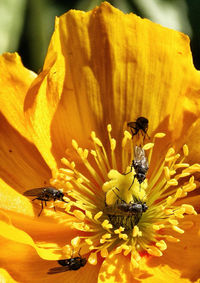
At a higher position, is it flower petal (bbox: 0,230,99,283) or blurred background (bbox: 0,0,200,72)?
blurred background (bbox: 0,0,200,72)

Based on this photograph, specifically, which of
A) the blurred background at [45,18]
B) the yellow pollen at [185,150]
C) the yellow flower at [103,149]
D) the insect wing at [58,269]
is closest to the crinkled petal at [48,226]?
the yellow flower at [103,149]

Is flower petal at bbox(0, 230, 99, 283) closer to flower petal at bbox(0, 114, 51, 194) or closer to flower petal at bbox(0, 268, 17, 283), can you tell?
flower petal at bbox(0, 268, 17, 283)

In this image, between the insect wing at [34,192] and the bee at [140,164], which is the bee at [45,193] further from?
the bee at [140,164]

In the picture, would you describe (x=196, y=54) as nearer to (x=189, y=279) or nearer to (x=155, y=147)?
(x=155, y=147)

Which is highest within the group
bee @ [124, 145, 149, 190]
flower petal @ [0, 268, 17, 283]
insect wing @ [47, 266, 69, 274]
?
bee @ [124, 145, 149, 190]

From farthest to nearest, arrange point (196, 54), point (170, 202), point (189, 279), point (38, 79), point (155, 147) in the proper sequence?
1. point (196, 54)
2. point (155, 147)
3. point (170, 202)
4. point (38, 79)
5. point (189, 279)

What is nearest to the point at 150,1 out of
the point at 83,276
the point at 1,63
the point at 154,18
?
the point at 154,18

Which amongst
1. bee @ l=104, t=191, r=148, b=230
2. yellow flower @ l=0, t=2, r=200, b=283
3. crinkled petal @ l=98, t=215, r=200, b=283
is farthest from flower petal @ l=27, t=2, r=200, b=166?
crinkled petal @ l=98, t=215, r=200, b=283

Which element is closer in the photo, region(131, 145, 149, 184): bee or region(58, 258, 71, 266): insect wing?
region(58, 258, 71, 266): insect wing
